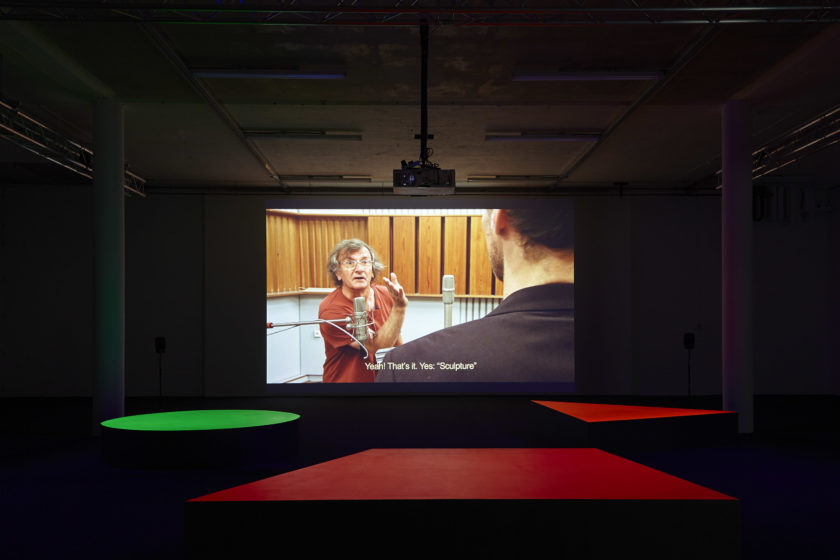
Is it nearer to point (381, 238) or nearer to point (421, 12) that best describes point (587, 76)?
point (421, 12)

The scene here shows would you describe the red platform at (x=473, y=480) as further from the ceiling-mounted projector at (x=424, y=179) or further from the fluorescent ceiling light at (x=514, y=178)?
the fluorescent ceiling light at (x=514, y=178)

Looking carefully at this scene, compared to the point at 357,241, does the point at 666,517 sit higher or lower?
lower

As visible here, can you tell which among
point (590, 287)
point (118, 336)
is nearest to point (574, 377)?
point (590, 287)

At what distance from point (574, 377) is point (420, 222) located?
3.93 m

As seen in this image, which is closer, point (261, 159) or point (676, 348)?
point (261, 159)

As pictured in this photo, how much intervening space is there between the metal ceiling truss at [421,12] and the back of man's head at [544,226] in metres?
6.40

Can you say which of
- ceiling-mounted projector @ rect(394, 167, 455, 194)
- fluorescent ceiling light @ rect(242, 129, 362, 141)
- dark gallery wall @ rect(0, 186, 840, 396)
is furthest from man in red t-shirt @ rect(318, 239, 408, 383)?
ceiling-mounted projector @ rect(394, 167, 455, 194)

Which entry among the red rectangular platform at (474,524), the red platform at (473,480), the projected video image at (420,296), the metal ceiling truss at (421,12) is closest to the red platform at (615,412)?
the red platform at (473,480)

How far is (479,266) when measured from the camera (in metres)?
11.3

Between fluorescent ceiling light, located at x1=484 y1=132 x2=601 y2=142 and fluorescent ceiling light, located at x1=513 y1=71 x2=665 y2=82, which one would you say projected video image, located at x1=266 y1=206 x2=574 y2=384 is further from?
fluorescent ceiling light, located at x1=513 y1=71 x2=665 y2=82

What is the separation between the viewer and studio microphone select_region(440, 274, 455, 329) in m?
11.2

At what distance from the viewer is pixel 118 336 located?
7020 millimetres

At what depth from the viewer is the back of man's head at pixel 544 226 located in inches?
448

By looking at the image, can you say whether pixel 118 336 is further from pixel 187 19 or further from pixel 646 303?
pixel 646 303
